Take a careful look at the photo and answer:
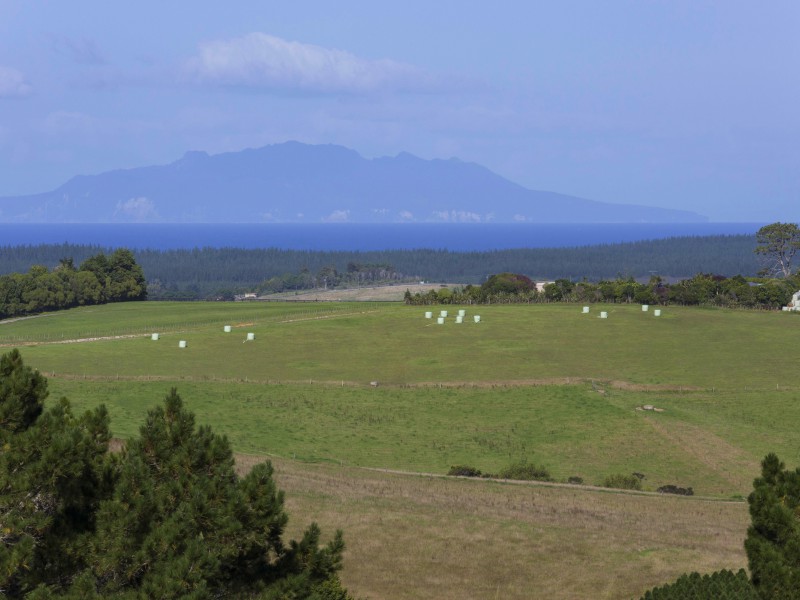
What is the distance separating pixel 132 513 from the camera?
21.4 metres

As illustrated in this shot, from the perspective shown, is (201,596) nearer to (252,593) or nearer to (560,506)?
(252,593)

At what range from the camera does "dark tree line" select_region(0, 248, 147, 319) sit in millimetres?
152000

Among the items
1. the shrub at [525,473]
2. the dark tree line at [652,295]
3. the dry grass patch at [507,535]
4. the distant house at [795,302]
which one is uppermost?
the dark tree line at [652,295]

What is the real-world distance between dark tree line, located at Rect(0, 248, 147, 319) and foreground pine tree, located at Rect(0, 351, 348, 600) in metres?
136

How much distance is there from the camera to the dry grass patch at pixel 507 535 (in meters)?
33.5

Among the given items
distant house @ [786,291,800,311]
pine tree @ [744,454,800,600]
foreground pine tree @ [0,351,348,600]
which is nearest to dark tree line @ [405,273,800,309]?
distant house @ [786,291,800,311]

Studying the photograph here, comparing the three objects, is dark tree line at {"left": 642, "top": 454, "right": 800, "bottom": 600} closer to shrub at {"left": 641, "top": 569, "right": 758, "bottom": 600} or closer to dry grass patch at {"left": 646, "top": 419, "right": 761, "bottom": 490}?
shrub at {"left": 641, "top": 569, "right": 758, "bottom": 600}

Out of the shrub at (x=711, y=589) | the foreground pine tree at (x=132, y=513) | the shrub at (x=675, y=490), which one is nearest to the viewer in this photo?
the foreground pine tree at (x=132, y=513)

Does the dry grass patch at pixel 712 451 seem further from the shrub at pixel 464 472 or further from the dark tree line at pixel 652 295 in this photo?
the dark tree line at pixel 652 295

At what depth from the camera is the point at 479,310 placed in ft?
423

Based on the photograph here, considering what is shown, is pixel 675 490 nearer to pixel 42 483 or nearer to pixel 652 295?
pixel 42 483

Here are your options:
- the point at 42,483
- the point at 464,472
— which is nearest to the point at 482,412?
the point at 464,472

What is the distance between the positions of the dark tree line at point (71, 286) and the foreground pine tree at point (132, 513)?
136 meters

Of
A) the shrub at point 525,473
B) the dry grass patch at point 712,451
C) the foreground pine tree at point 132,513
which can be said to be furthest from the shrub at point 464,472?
the foreground pine tree at point 132,513
